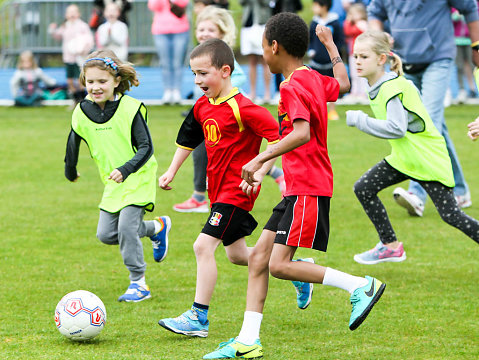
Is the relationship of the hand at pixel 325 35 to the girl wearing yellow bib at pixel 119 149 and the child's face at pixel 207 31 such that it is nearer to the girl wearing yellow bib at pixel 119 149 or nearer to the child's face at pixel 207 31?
the girl wearing yellow bib at pixel 119 149

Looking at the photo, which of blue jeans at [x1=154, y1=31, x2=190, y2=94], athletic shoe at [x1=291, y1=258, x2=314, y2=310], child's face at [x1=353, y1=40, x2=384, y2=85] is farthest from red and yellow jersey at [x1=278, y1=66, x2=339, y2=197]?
blue jeans at [x1=154, y1=31, x2=190, y2=94]

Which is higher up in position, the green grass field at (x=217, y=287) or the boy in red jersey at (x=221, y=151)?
the boy in red jersey at (x=221, y=151)

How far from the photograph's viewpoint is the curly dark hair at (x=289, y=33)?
183 inches

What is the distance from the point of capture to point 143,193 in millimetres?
5863

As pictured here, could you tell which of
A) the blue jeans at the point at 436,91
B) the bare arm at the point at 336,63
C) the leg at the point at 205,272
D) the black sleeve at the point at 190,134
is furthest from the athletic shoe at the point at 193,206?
the bare arm at the point at 336,63

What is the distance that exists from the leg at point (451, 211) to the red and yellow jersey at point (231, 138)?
177 centimetres

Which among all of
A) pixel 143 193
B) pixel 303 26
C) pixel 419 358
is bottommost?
pixel 419 358

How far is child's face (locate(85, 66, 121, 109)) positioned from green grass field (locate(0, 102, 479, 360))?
1.34 metres

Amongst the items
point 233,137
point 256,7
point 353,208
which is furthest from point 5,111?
point 233,137

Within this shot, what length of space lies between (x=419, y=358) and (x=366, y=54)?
8.50 feet

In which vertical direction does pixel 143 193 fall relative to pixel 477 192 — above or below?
above

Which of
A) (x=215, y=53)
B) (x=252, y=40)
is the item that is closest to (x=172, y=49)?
(x=252, y=40)

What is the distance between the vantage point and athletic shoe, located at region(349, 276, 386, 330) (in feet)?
14.9

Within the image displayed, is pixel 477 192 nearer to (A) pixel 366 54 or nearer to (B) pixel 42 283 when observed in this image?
(A) pixel 366 54
